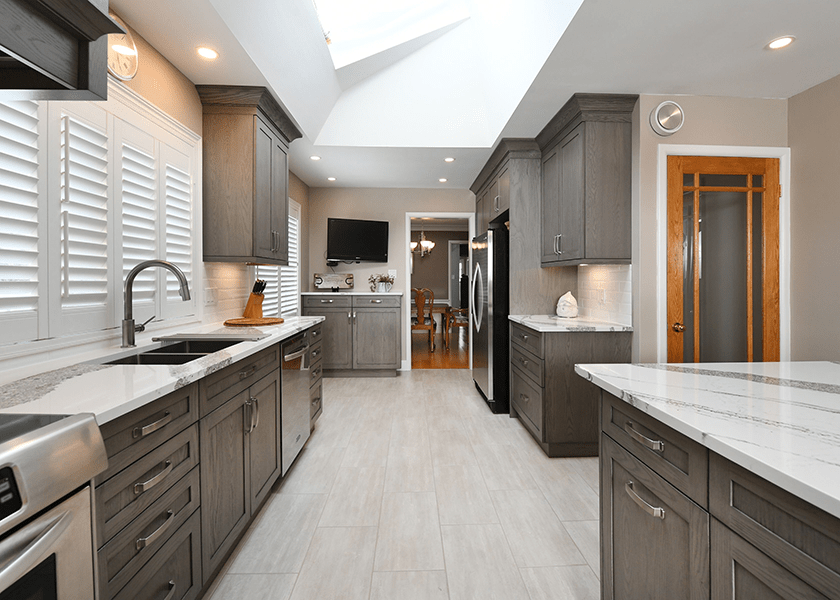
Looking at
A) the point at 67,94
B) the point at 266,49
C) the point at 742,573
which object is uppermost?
the point at 266,49

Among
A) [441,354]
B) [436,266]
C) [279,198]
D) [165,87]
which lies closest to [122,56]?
[165,87]

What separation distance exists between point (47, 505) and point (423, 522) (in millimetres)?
1670

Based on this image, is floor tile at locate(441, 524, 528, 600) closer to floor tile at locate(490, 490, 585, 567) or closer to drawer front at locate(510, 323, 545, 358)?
floor tile at locate(490, 490, 585, 567)

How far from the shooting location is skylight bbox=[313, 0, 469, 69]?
3041mm

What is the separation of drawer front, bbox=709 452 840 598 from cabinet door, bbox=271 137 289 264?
300 cm

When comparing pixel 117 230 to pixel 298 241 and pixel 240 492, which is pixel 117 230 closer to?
pixel 240 492

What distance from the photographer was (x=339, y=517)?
2127mm

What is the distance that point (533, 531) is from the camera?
1994mm

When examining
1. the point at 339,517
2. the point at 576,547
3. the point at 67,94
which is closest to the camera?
the point at 67,94

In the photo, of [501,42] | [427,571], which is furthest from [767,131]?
[427,571]

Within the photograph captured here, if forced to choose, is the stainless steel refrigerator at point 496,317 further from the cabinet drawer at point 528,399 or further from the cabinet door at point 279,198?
the cabinet door at point 279,198

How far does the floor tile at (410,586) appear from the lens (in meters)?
1.58

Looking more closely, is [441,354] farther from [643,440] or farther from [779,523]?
[779,523]

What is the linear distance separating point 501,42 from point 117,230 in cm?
269
